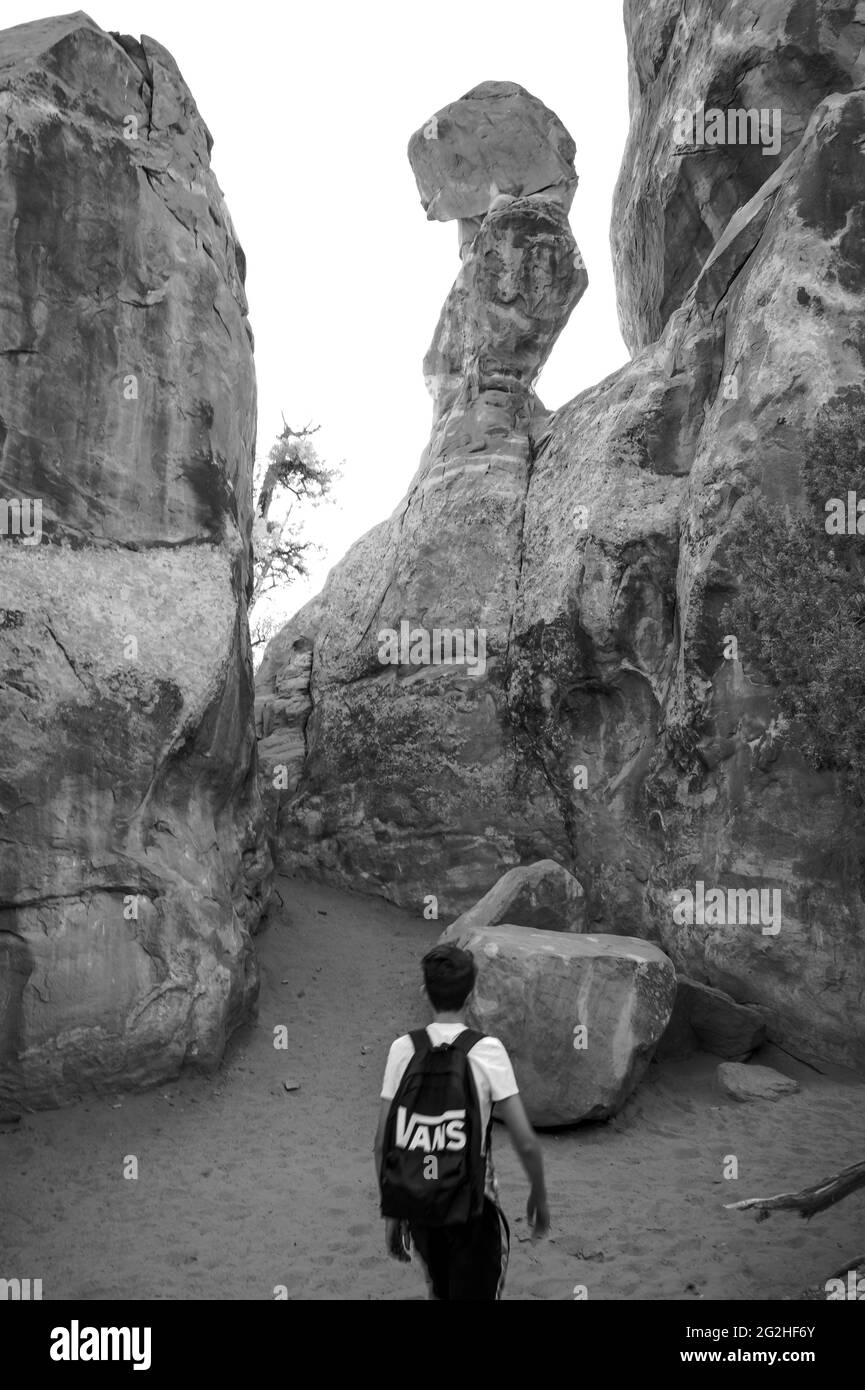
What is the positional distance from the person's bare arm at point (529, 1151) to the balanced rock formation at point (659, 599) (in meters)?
7.55

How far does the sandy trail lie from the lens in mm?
7211

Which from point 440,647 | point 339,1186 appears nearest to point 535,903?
point 339,1186

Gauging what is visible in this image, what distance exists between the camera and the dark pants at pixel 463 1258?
3.94 metres

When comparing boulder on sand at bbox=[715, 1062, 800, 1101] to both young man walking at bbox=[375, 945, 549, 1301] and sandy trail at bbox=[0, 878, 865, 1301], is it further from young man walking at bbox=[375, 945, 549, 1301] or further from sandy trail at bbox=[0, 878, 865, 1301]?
young man walking at bbox=[375, 945, 549, 1301]

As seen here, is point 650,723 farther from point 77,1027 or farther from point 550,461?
point 77,1027

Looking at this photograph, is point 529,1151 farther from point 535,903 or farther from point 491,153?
point 491,153

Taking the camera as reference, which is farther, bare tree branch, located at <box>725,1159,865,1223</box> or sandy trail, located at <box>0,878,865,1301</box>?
sandy trail, located at <box>0,878,865,1301</box>

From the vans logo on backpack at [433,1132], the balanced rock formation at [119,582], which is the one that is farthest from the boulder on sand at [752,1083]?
the vans logo on backpack at [433,1132]

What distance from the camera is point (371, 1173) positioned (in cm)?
901

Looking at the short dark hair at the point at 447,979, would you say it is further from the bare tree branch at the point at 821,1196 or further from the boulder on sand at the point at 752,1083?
the boulder on sand at the point at 752,1083

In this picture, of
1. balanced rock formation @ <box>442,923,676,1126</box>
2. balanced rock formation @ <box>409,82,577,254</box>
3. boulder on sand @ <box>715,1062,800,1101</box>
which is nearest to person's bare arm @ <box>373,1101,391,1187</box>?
balanced rock formation @ <box>442,923,676,1126</box>

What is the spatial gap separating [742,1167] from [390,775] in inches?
316

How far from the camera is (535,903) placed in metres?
11.9

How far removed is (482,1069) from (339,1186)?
534 centimetres
